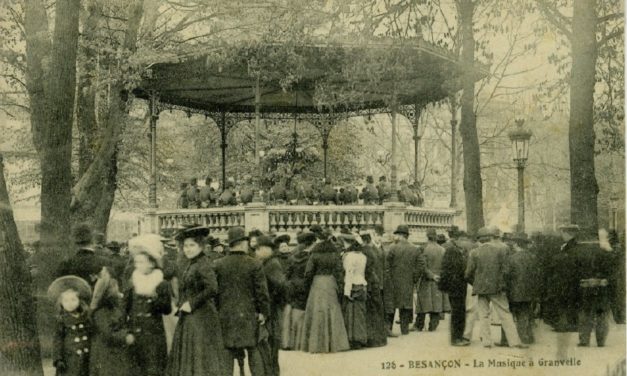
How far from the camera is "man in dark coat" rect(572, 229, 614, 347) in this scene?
35.7ft

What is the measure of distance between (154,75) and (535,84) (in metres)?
8.76

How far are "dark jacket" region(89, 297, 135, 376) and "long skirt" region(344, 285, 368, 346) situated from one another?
469cm

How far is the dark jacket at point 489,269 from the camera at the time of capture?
1106 centimetres

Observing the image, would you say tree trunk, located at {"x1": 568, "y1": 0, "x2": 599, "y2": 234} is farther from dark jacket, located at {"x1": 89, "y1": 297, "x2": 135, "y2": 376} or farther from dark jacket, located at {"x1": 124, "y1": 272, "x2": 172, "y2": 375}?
dark jacket, located at {"x1": 89, "y1": 297, "x2": 135, "y2": 376}

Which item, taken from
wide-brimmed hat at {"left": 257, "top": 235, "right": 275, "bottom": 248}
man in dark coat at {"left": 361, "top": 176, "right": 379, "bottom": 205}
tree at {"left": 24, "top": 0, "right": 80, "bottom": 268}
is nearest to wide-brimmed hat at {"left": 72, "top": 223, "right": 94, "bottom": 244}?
tree at {"left": 24, "top": 0, "right": 80, "bottom": 268}

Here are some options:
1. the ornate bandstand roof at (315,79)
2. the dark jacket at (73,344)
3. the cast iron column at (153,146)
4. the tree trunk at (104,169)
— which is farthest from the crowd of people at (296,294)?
the cast iron column at (153,146)

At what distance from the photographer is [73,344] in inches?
280

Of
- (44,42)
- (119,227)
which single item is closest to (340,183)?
(119,227)

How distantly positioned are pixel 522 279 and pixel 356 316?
104 inches

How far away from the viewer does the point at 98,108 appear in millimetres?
19422

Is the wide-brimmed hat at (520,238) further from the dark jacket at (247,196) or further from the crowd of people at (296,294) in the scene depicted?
the dark jacket at (247,196)

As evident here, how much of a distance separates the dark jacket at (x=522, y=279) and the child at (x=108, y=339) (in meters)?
6.45

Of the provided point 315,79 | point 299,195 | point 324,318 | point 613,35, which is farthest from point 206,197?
point 613,35

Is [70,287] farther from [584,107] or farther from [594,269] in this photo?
[584,107]
